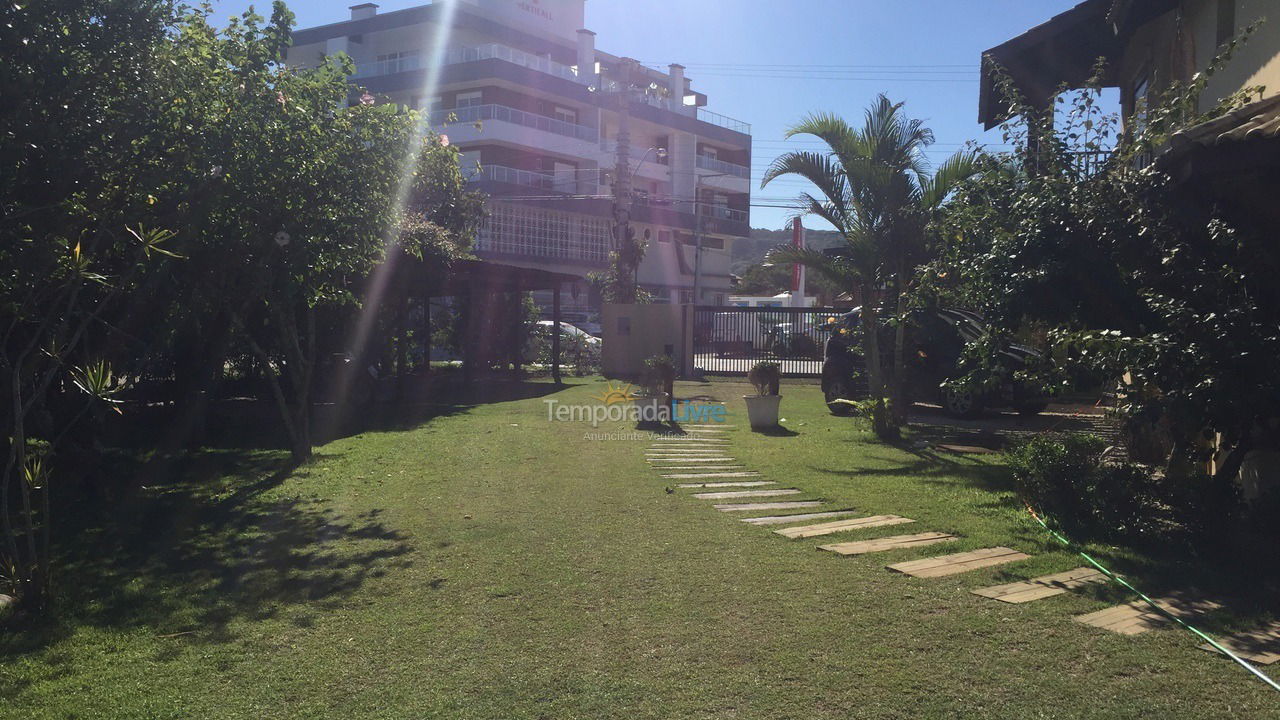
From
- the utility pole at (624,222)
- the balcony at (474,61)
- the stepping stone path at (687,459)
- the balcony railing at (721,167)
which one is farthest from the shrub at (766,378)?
the balcony railing at (721,167)

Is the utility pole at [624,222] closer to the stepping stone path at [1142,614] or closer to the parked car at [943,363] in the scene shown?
the parked car at [943,363]

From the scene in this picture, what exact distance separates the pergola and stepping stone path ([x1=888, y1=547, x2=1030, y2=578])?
492 inches

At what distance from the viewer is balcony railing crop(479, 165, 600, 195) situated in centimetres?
4188

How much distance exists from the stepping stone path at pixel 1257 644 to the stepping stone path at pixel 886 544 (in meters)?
2.04

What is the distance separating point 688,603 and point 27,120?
4670 mm

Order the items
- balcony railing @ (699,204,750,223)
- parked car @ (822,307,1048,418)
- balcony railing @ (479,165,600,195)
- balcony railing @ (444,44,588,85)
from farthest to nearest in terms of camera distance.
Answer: balcony railing @ (699,204,750,223), balcony railing @ (444,44,588,85), balcony railing @ (479,165,600,195), parked car @ (822,307,1048,418)

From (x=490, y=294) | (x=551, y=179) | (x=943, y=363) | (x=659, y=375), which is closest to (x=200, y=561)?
(x=659, y=375)

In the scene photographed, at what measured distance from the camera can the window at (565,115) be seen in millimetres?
46031

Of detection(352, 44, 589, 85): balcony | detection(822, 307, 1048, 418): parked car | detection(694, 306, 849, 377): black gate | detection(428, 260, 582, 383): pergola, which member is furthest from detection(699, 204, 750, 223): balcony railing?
detection(822, 307, 1048, 418): parked car

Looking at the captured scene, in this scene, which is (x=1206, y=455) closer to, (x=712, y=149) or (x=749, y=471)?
(x=749, y=471)

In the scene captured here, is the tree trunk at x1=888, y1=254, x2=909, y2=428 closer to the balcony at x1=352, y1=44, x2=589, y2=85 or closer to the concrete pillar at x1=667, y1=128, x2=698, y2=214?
the balcony at x1=352, y1=44, x2=589, y2=85

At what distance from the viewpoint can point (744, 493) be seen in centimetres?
820

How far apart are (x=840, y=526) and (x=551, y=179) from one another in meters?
39.5

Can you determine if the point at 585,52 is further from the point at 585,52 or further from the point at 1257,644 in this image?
the point at 1257,644
